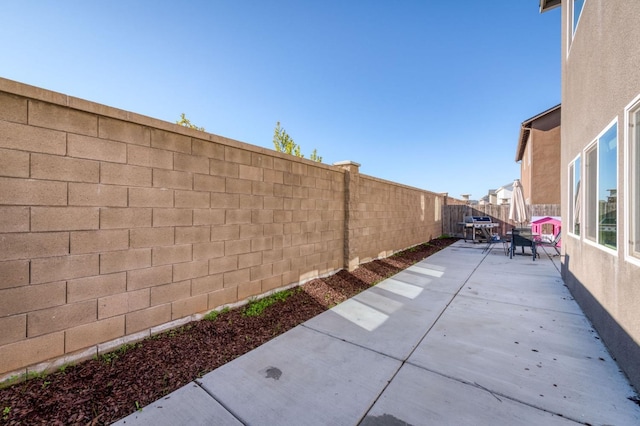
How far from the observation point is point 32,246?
6.60 feet

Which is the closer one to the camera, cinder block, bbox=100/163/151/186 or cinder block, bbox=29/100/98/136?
cinder block, bbox=29/100/98/136

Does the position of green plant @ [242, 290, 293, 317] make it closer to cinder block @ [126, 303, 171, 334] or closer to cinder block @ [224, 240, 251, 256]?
cinder block @ [224, 240, 251, 256]

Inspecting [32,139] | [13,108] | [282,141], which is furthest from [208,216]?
[282,141]

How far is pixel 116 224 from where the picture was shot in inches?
95.6

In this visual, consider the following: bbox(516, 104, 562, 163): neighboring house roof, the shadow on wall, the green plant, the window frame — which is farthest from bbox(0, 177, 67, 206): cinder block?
bbox(516, 104, 562, 163): neighboring house roof

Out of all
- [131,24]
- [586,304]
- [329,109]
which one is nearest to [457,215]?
[329,109]

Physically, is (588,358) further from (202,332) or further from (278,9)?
(278,9)

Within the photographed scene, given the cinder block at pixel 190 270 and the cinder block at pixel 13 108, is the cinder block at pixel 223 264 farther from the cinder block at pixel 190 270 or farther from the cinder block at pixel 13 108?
the cinder block at pixel 13 108

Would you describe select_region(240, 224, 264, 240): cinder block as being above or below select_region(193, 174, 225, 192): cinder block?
below

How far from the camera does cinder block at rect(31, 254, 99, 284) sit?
6.66ft

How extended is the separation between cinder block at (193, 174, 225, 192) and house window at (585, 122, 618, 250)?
4.43 meters

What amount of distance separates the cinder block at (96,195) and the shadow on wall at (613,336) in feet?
15.8

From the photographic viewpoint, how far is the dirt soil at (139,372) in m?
1.73

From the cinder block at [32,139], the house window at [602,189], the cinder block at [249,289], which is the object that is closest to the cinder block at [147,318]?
the cinder block at [249,289]
